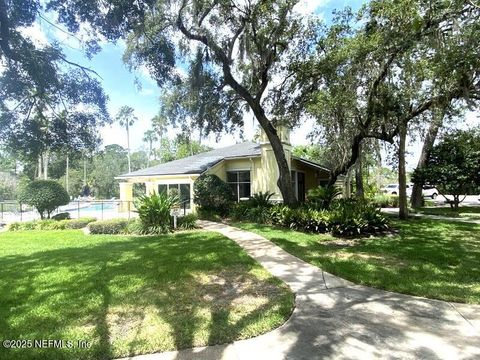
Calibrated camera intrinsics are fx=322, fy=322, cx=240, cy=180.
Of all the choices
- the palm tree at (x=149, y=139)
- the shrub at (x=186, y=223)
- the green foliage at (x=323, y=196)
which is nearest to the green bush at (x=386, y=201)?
the green foliage at (x=323, y=196)

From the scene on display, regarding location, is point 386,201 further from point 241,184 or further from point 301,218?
point 301,218

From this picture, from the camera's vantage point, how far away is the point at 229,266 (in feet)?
21.7

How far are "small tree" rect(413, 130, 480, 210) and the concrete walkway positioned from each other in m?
14.8

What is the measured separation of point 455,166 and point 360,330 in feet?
55.1

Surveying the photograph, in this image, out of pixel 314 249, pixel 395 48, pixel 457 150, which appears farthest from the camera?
pixel 457 150

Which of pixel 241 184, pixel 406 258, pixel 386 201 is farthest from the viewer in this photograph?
pixel 386 201

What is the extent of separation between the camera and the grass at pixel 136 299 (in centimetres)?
358

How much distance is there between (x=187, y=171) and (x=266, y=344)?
1529 cm

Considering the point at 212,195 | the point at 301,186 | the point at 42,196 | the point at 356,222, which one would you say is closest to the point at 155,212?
the point at 212,195

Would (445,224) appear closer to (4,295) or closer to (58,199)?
(4,295)

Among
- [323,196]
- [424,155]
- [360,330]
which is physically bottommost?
[360,330]

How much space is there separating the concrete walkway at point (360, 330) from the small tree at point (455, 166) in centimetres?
1484

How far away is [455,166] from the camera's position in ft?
55.8

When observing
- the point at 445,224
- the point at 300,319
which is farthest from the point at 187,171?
the point at 300,319
